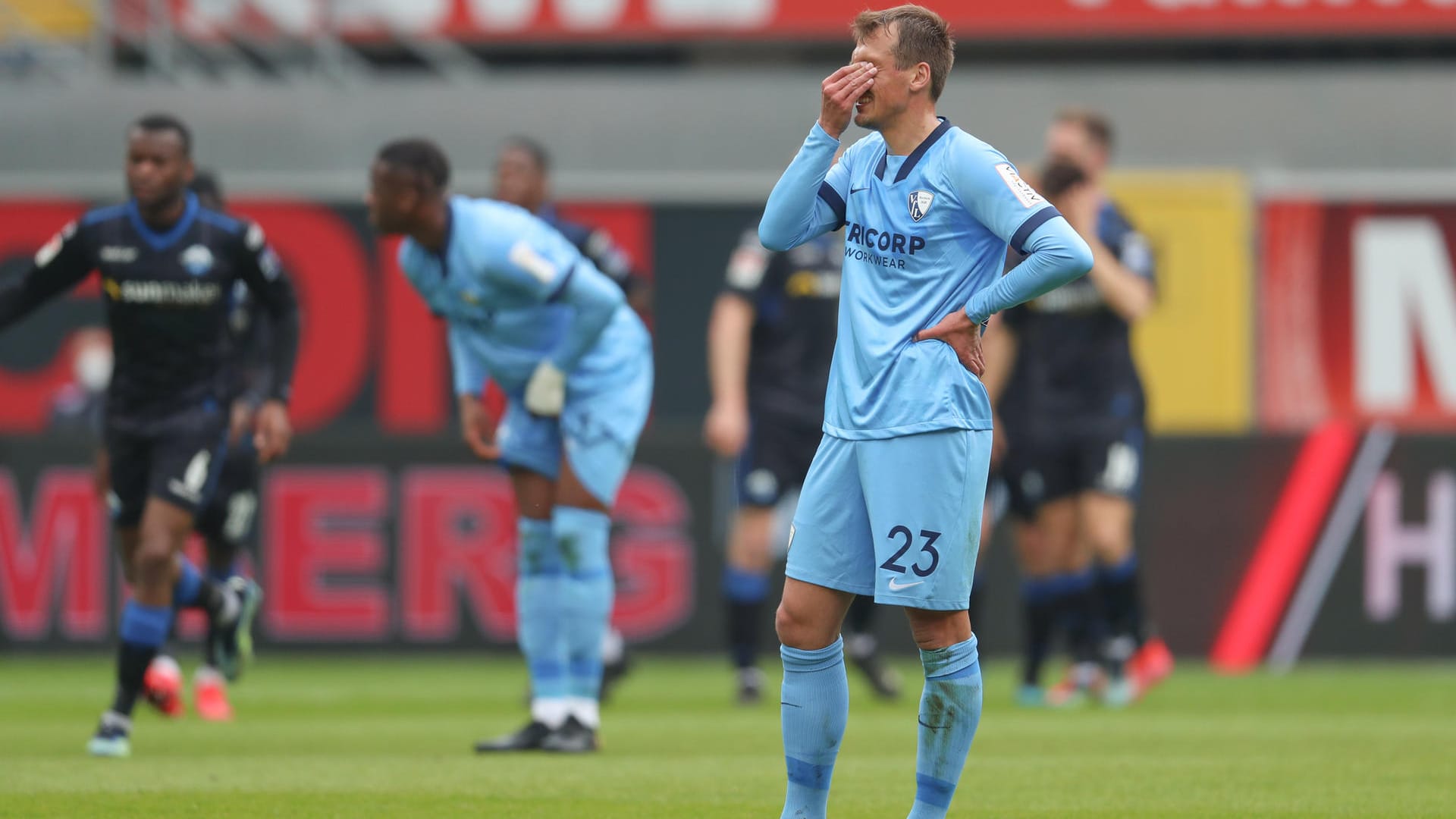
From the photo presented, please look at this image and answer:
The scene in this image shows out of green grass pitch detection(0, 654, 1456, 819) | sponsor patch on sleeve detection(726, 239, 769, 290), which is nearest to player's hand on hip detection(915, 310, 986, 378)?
green grass pitch detection(0, 654, 1456, 819)

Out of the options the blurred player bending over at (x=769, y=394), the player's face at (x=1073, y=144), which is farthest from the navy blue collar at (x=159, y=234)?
the player's face at (x=1073, y=144)

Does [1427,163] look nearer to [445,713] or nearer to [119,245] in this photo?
[445,713]

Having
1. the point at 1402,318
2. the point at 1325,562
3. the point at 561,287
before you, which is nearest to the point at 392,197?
the point at 561,287

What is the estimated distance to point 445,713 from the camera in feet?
34.3

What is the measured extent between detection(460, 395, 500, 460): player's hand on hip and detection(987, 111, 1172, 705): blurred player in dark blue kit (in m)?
3.28

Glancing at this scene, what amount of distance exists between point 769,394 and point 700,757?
134 inches

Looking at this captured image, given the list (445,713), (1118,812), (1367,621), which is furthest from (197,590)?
(1367,621)

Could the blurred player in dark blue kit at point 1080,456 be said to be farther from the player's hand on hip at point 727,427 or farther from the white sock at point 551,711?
the white sock at point 551,711

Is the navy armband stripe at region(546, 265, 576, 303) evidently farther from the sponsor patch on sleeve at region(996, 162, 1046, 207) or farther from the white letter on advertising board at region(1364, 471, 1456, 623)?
the white letter on advertising board at region(1364, 471, 1456, 623)

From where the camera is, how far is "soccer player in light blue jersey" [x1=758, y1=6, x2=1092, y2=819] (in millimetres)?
5738

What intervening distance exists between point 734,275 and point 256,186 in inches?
311

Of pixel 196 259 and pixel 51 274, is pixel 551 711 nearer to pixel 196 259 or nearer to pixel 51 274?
pixel 196 259

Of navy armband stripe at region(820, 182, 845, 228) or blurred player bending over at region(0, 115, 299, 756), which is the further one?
blurred player bending over at region(0, 115, 299, 756)

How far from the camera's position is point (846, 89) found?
228 inches
